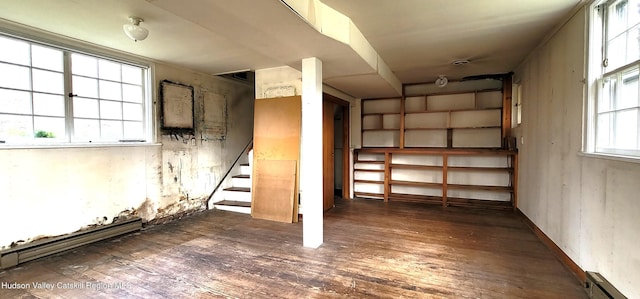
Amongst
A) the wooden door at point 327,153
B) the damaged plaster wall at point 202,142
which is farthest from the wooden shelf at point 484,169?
the damaged plaster wall at point 202,142

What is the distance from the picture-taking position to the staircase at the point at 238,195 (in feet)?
15.9

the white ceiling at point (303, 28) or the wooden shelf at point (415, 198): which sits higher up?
the white ceiling at point (303, 28)

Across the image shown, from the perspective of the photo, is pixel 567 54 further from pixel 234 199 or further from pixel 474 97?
pixel 234 199

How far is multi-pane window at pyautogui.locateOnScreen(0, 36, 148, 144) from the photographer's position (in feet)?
9.18

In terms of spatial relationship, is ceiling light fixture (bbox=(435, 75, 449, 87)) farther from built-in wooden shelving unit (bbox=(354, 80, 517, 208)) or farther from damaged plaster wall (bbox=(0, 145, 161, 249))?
damaged plaster wall (bbox=(0, 145, 161, 249))

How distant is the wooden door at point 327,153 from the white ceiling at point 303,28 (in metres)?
0.99

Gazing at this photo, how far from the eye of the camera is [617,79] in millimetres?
2070

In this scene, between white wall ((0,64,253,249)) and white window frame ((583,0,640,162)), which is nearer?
white window frame ((583,0,640,162))

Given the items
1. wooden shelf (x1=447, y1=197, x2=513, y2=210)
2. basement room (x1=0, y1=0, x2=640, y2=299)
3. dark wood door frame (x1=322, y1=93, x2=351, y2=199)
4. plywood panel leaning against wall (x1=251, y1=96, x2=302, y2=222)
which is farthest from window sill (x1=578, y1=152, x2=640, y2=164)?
dark wood door frame (x1=322, y1=93, x2=351, y2=199)

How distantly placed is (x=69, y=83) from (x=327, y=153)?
3.80 m

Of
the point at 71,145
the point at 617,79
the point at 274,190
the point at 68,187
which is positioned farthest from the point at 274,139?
the point at 617,79

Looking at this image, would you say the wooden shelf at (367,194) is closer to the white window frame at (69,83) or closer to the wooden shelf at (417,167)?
the wooden shelf at (417,167)

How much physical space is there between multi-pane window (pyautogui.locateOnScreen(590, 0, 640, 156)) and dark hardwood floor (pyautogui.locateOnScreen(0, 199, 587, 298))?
1.27 meters

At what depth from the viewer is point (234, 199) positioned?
5.17 m
